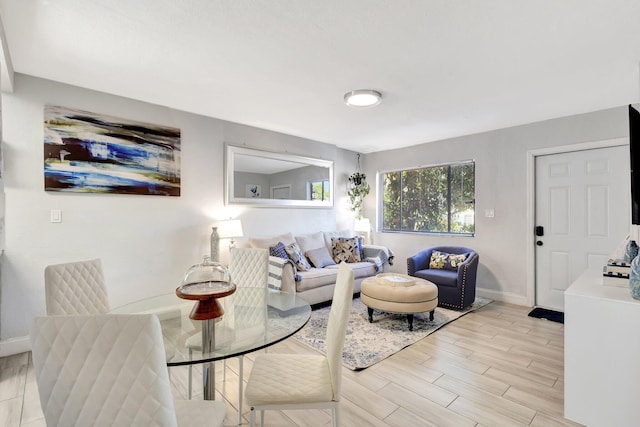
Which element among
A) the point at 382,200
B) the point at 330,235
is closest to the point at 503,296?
the point at 382,200

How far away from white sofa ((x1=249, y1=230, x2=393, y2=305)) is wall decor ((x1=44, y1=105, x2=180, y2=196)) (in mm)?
1371

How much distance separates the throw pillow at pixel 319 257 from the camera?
14.5 feet

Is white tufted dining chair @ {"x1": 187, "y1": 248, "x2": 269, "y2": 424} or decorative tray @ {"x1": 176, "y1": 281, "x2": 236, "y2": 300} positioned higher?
decorative tray @ {"x1": 176, "y1": 281, "x2": 236, "y2": 300}

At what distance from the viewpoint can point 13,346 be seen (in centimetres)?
267

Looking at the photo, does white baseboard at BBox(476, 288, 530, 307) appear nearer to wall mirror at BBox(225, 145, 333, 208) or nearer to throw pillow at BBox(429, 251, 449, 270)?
throw pillow at BBox(429, 251, 449, 270)

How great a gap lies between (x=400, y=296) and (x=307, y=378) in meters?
1.86

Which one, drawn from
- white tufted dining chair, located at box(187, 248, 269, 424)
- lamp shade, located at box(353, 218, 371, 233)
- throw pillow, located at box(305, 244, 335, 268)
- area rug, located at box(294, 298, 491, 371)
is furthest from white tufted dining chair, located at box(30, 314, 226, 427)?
lamp shade, located at box(353, 218, 371, 233)

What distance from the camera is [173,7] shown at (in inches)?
70.4

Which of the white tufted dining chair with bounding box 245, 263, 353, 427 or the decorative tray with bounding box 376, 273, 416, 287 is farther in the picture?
the decorative tray with bounding box 376, 273, 416, 287

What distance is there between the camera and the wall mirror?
407 cm

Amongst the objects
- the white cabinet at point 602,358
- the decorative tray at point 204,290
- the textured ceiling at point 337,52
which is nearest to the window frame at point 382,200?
the textured ceiling at point 337,52

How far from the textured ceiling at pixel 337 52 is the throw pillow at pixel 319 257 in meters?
2.01

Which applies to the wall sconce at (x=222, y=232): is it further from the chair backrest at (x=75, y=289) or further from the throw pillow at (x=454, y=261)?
the throw pillow at (x=454, y=261)

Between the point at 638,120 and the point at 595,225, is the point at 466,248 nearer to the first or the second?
the point at 595,225
